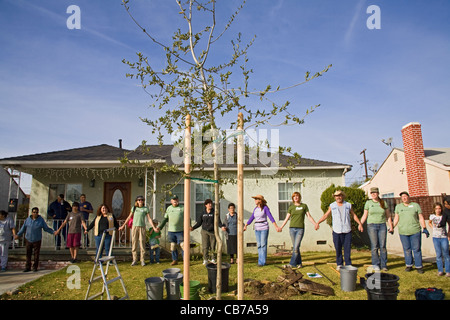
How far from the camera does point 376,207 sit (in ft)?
22.7

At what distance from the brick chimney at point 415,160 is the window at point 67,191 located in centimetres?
1388

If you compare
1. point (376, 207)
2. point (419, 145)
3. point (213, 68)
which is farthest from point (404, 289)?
point (419, 145)

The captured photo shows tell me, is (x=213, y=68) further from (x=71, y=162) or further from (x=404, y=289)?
(x=71, y=162)

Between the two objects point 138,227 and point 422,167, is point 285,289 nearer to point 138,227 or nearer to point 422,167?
point 138,227

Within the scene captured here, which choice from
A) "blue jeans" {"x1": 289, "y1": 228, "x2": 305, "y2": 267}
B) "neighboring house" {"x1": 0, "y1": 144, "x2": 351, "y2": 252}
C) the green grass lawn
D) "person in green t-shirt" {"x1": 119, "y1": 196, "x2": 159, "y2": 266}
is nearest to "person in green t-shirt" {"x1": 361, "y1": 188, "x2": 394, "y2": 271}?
the green grass lawn

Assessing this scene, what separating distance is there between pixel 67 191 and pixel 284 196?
865 cm

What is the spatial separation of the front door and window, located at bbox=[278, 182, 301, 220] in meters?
6.01

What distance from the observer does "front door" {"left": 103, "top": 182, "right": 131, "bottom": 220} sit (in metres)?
11.4

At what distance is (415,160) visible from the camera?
1256cm

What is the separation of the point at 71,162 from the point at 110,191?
6.51 ft

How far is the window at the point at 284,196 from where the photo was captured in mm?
11805

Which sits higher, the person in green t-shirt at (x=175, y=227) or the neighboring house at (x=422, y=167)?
the neighboring house at (x=422, y=167)

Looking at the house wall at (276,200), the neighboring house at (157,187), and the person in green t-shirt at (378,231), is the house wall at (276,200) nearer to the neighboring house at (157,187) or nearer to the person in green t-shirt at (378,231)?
the neighboring house at (157,187)

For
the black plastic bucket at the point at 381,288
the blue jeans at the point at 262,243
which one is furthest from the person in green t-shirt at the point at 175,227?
the black plastic bucket at the point at 381,288
